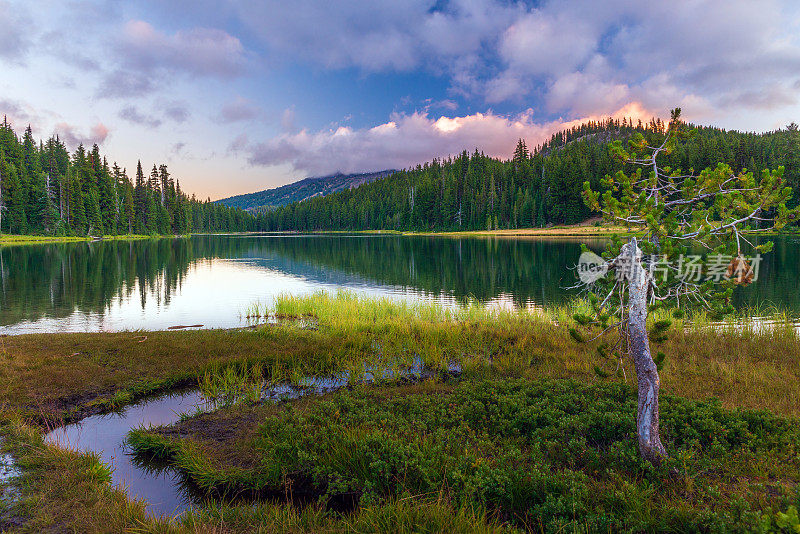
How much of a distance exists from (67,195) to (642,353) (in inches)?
4574

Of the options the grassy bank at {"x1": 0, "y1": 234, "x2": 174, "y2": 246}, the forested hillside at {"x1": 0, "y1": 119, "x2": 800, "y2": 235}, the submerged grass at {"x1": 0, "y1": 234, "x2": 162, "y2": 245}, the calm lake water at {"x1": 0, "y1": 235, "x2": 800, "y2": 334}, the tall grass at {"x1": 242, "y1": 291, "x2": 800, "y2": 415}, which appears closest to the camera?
the tall grass at {"x1": 242, "y1": 291, "x2": 800, "y2": 415}

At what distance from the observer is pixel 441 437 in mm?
6680

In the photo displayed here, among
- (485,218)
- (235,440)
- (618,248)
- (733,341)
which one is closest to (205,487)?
(235,440)

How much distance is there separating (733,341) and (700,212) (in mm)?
10517

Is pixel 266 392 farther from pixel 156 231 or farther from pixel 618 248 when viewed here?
pixel 156 231

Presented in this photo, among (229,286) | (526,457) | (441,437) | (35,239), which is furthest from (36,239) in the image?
(526,457)

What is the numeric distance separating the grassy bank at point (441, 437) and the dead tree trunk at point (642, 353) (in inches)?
12.6

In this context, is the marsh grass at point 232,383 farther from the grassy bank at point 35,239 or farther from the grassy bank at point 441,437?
the grassy bank at point 35,239

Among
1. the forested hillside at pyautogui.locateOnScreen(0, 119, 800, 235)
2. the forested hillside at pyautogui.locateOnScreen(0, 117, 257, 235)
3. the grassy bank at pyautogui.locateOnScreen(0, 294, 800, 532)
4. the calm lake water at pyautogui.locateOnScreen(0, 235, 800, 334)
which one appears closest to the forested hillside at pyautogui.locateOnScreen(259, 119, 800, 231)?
the forested hillside at pyautogui.locateOnScreen(0, 119, 800, 235)

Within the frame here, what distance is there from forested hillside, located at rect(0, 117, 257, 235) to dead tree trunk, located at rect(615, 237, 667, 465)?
108m

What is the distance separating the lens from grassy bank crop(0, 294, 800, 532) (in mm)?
4988

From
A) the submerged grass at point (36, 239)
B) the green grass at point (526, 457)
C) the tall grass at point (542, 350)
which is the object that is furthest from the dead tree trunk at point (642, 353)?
the submerged grass at point (36, 239)

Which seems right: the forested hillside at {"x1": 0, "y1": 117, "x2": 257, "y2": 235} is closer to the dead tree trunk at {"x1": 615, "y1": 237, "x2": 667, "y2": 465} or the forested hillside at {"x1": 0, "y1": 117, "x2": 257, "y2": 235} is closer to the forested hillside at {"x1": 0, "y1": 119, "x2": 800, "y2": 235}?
the forested hillside at {"x1": 0, "y1": 119, "x2": 800, "y2": 235}

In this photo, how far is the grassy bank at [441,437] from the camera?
16.4 feet
